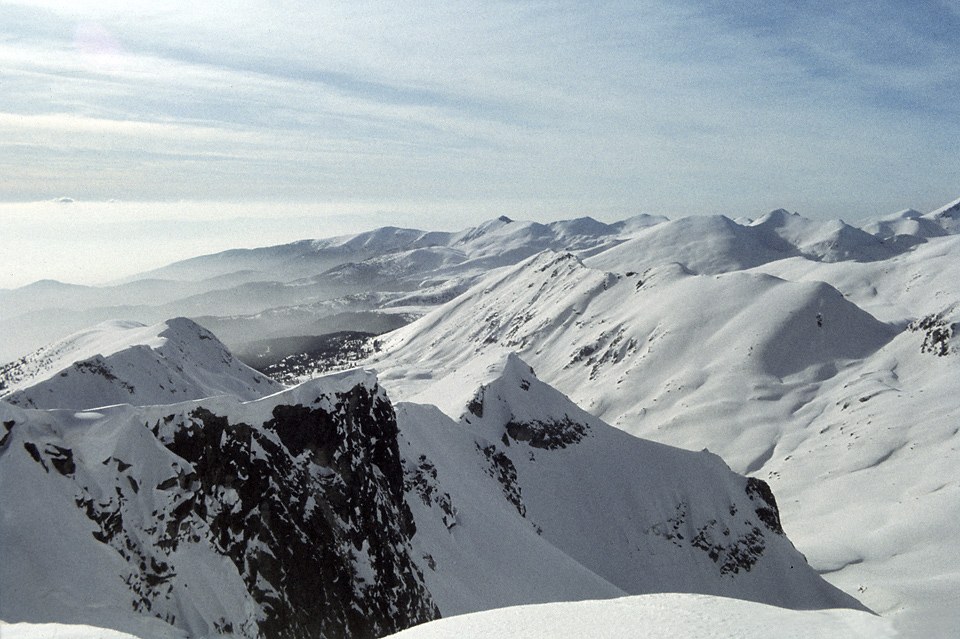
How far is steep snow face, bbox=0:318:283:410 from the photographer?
209ft

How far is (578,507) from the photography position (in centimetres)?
7269

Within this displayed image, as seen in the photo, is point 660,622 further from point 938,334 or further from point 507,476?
point 938,334

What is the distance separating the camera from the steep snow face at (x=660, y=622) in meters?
15.5

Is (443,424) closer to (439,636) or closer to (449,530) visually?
(449,530)

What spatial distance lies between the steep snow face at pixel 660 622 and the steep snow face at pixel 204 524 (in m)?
13.4

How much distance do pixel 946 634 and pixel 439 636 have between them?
13.0m

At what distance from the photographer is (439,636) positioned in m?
17.8

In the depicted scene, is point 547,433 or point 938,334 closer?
point 547,433

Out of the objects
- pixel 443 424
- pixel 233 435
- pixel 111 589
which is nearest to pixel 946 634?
pixel 111 589

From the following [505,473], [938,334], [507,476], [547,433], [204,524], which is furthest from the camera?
[938,334]

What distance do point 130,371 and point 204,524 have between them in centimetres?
5073

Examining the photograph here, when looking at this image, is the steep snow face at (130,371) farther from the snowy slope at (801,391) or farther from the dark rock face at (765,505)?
the dark rock face at (765,505)

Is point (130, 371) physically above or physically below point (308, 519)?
above

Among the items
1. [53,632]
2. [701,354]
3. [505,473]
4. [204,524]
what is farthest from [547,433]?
[701,354]
